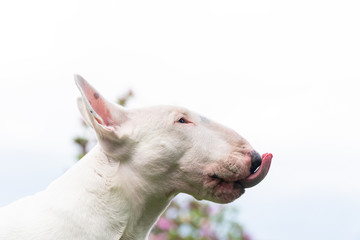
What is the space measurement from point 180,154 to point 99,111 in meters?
0.62

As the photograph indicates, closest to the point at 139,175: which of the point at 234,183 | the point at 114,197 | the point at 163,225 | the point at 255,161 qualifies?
the point at 114,197

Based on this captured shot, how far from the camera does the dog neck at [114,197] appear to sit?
14.5 feet

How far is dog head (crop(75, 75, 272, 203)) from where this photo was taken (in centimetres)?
445

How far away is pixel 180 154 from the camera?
14.8ft

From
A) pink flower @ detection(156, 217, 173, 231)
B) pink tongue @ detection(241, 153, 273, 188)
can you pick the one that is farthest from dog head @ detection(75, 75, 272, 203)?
pink flower @ detection(156, 217, 173, 231)

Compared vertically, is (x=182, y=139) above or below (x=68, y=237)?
above

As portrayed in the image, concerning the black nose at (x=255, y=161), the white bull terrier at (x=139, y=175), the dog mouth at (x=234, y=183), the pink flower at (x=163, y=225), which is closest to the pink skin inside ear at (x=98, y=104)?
the white bull terrier at (x=139, y=175)

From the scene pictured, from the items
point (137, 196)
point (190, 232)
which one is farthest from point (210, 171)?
point (190, 232)

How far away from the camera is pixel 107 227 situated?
4.40 metres

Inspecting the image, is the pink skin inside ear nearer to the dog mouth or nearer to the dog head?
the dog head

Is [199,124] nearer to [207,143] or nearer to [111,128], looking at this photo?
[207,143]

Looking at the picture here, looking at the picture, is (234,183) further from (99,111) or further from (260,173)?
(99,111)

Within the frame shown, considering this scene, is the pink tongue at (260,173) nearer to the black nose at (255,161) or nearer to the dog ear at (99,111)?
the black nose at (255,161)

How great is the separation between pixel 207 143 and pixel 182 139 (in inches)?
6.6
